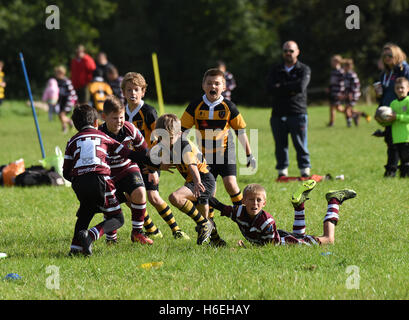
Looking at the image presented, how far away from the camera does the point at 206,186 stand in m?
7.29

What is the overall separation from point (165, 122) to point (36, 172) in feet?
17.6

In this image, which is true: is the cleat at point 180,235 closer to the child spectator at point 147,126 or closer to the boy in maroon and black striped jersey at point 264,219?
the child spectator at point 147,126

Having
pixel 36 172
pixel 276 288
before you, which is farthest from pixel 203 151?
pixel 36 172

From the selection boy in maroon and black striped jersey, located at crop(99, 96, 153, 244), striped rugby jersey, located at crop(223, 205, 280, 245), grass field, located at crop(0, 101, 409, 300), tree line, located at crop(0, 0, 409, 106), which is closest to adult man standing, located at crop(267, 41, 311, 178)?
grass field, located at crop(0, 101, 409, 300)

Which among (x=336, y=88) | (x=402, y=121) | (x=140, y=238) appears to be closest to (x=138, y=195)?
(x=140, y=238)

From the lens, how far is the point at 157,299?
5.16m

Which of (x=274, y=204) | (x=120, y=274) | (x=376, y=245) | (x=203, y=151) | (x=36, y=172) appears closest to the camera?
(x=120, y=274)

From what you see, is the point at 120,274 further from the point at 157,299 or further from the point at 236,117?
the point at 236,117

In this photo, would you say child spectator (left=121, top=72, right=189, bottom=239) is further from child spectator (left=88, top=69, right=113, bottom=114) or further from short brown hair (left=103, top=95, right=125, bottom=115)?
child spectator (left=88, top=69, right=113, bottom=114)

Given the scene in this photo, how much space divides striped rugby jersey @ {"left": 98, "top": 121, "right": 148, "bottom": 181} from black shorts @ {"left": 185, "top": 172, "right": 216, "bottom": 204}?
0.66 meters

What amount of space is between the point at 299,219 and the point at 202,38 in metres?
44.0

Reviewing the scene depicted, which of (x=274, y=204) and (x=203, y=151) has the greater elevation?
(x=203, y=151)

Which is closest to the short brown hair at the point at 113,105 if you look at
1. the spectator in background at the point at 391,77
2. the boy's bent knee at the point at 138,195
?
the boy's bent knee at the point at 138,195

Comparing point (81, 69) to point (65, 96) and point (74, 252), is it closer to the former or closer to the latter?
point (65, 96)
